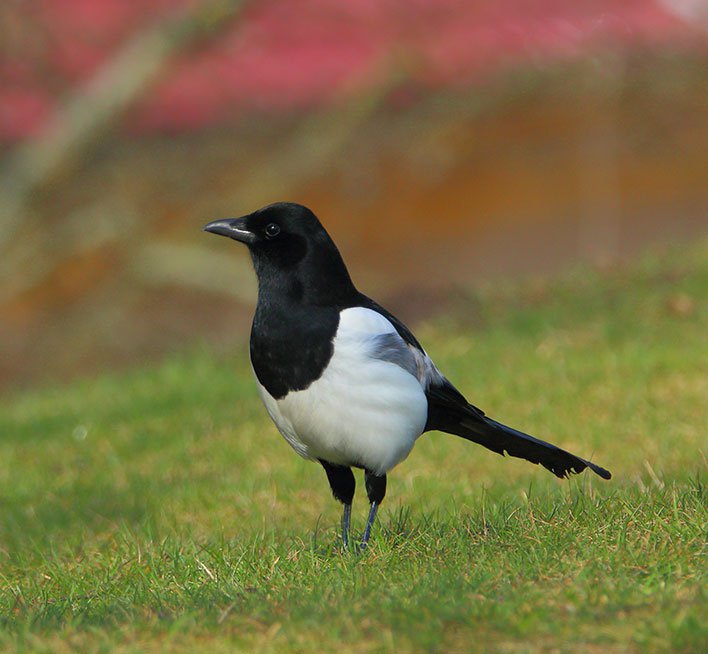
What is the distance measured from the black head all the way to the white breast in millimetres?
149

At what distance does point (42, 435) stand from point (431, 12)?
778 centimetres

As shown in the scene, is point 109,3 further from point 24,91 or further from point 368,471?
point 368,471

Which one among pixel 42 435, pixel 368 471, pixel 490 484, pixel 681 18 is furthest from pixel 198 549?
pixel 681 18

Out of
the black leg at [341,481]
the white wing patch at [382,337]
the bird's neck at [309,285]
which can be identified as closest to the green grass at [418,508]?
the black leg at [341,481]

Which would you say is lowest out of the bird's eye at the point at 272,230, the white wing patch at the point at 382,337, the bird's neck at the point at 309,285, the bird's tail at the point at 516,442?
the bird's tail at the point at 516,442

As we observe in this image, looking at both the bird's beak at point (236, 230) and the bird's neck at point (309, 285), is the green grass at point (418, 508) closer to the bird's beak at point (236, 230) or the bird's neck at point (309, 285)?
the bird's neck at point (309, 285)

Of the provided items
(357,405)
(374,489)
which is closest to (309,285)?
(357,405)

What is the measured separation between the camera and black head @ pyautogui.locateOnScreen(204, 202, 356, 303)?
414 cm

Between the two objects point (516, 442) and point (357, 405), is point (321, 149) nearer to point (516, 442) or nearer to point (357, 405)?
point (516, 442)

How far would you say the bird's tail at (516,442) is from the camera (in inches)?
176

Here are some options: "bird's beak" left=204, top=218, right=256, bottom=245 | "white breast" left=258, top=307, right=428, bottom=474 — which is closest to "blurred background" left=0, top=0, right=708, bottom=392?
"bird's beak" left=204, top=218, right=256, bottom=245

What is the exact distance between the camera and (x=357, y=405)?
3953mm

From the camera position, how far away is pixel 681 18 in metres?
15.8

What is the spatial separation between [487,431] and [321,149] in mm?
10139
